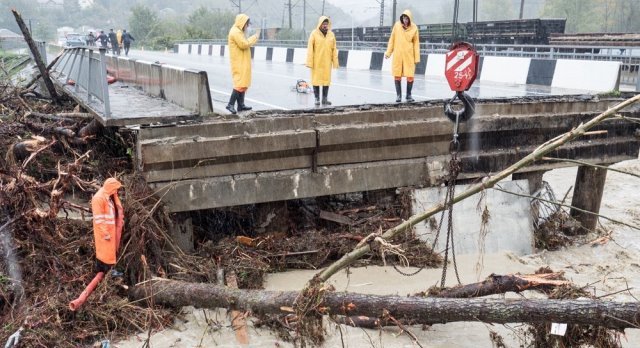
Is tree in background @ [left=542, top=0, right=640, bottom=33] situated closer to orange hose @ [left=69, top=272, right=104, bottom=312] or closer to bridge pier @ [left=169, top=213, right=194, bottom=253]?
bridge pier @ [left=169, top=213, right=194, bottom=253]

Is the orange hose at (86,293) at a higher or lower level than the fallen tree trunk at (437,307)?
lower

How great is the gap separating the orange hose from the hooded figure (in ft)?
0.22

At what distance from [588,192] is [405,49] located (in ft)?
12.5

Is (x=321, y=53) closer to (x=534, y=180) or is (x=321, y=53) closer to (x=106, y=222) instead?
(x=534, y=180)

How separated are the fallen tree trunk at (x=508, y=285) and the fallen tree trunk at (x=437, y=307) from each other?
0.65m

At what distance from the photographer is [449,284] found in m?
6.14

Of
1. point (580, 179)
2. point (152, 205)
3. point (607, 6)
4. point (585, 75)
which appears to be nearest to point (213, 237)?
point (152, 205)

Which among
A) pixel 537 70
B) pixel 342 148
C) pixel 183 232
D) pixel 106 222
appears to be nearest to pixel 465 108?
pixel 342 148

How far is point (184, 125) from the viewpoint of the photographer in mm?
5781

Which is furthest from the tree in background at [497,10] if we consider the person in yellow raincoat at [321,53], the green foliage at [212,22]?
the person in yellow raincoat at [321,53]

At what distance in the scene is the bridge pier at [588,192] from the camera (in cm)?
766

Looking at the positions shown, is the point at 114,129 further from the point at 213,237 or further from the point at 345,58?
the point at 345,58

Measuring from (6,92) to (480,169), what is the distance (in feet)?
25.3

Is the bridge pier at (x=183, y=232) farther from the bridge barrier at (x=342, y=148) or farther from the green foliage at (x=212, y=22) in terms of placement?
the green foliage at (x=212, y=22)
